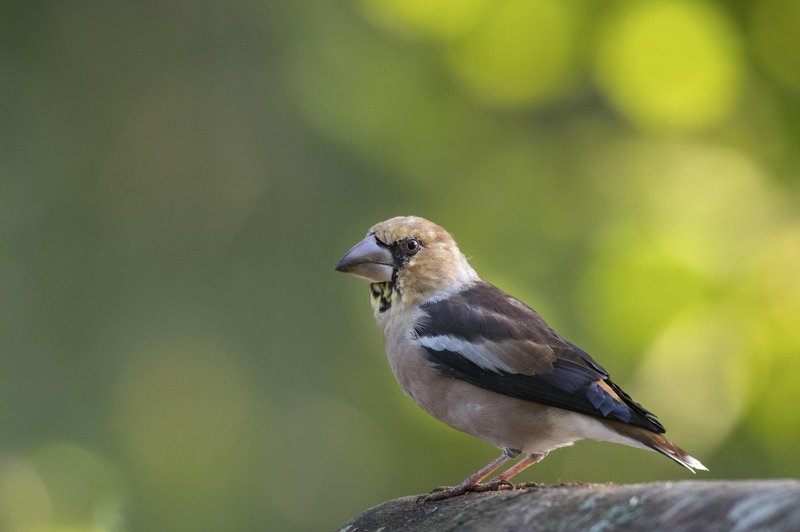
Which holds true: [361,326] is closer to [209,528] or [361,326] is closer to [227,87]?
[209,528]

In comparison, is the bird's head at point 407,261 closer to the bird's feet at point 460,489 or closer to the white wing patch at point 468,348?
the white wing patch at point 468,348

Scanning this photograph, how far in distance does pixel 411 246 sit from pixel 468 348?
2.13 feet

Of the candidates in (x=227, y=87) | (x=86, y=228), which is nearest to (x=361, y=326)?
(x=86, y=228)

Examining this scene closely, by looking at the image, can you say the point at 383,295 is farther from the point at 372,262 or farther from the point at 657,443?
the point at 657,443

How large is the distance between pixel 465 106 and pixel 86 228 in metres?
2.84

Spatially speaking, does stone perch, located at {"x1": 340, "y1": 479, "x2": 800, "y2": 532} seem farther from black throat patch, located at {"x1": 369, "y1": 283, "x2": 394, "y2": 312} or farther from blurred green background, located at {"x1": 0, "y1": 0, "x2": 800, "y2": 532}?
black throat patch, located at {"x1": 369, "y1": 283, "x2": 394, "y2": 312}

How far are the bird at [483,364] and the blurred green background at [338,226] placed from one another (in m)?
0.16

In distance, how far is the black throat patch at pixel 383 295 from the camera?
4730 millimetres

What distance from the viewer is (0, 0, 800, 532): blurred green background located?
4.12m

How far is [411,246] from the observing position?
15.7 ft

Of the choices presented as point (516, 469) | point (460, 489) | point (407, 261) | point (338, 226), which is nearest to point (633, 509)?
point (460, 489)

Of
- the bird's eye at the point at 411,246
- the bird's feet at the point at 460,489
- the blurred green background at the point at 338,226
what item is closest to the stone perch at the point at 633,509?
the bird's feet at the point at 460,489

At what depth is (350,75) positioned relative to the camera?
5008 millimetres

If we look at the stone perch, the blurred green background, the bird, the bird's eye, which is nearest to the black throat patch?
the bird
